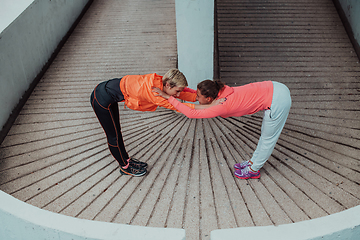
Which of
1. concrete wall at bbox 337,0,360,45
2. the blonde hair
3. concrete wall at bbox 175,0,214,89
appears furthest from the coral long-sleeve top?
concrete wall at bbox 337,0,360,45

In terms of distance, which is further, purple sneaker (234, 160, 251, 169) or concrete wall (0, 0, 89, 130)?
concrete wall (0, 0, 89, 130)

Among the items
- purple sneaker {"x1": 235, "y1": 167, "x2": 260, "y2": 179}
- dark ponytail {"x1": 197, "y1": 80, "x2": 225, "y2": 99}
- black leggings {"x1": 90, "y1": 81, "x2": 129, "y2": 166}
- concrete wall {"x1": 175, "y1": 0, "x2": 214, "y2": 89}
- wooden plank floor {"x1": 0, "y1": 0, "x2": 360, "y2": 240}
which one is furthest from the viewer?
concrete wall {"x1": 175, "y1": 0, "x2": 214, "y2": 89}

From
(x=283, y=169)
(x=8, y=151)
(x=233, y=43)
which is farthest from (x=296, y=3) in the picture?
(x=8, y=151)

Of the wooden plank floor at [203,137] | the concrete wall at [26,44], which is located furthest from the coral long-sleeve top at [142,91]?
the concrete wall at [26,44]

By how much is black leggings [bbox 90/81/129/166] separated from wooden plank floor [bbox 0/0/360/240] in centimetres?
32

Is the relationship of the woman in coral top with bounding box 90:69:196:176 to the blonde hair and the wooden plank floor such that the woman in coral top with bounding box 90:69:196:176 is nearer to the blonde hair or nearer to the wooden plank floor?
the blonde hair

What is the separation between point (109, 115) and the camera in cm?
243

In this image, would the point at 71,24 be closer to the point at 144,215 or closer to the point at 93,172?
the point at 93,172

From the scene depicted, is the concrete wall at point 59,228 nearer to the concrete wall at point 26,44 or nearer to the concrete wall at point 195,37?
the concrete wall at point 26,44

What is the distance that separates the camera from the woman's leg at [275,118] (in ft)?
7.11

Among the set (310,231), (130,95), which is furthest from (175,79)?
(310,231)

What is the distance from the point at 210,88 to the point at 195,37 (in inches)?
55.6

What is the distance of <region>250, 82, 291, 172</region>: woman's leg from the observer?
7.11ft

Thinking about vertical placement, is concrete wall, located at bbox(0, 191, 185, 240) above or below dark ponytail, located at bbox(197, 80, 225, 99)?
below
